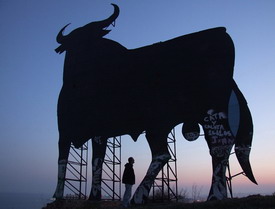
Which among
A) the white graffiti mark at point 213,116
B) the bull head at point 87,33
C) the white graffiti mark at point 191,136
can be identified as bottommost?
the white graffiti mark at point 191,136

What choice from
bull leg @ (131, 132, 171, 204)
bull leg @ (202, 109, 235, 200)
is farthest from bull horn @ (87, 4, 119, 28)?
bull leg @ (202, 109, 235, 200)

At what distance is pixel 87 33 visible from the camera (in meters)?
12.7

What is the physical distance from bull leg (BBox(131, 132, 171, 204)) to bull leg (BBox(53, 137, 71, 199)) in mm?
3645

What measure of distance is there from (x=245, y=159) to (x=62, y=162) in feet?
21.2

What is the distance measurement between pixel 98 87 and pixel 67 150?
103 inches

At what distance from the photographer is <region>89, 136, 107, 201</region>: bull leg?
38.2ft

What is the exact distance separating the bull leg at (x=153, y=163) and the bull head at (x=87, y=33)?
4739 mm

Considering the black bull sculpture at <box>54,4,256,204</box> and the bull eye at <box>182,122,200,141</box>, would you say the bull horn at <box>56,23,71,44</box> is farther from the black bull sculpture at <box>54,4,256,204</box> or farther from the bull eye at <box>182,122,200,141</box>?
the bull eye at <box>182,122,200,141</box>

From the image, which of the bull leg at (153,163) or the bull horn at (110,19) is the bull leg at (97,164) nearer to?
the bull leg at (153,163)

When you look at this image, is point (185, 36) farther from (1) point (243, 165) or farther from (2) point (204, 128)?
(1) point (243, 165)

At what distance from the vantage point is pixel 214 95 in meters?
9.13

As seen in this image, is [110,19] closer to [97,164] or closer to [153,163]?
[97,164]

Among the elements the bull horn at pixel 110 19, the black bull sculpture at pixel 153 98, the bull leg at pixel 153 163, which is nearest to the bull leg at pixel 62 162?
the black bull sculpture at pixel 153 98

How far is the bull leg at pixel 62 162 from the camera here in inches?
469
